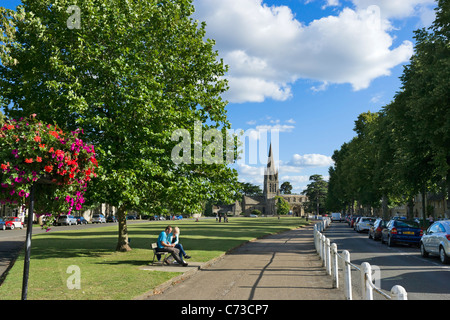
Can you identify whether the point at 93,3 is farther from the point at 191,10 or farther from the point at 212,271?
the point at 212,271

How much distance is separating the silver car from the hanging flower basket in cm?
1330

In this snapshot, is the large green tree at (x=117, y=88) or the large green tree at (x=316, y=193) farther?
the large green tree at (x=316, y=193)

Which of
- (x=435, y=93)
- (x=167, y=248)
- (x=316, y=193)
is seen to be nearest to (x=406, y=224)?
(x=435, y=93)

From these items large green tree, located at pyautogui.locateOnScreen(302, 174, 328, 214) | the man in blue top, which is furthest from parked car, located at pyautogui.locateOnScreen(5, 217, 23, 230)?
large green tree, located at pyautogui.locateOnScreen(302, 174, 328, 214)

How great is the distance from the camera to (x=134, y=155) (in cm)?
1585

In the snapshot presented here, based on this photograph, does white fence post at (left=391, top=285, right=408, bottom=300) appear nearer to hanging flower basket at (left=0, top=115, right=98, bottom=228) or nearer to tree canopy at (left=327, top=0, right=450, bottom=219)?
hanging flower basket at (left=0, top=115, right=98, bottom=228)

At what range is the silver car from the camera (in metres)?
14.8

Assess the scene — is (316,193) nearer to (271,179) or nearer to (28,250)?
(271,179)

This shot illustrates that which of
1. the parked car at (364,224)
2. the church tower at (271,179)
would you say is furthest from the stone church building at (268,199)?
the parked car at (364,224)

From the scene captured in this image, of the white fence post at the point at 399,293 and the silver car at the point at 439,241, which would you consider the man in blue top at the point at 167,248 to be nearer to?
the silver car at the point at 439,241

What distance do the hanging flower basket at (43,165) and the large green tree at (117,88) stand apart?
6452mm

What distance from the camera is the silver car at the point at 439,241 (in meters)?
14.8
